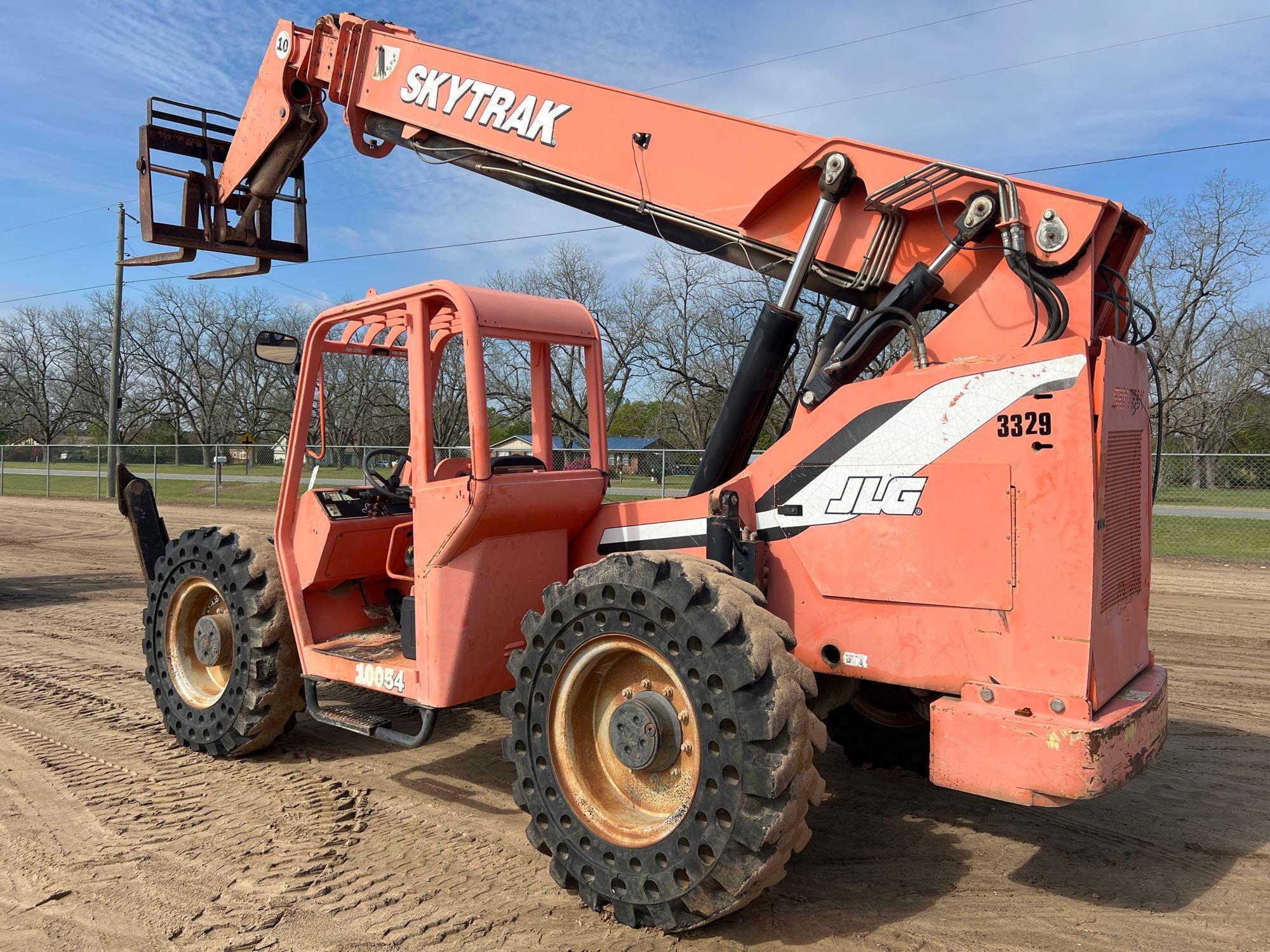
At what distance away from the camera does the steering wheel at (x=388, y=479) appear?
521 centimetres

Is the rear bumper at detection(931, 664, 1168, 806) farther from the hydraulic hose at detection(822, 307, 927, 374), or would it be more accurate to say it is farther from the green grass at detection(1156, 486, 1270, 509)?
the green grass at detection(1156, 486, 1270, 509)

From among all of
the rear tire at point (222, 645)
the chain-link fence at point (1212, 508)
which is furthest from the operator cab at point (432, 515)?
the chain-link fence at point (1212, 508)

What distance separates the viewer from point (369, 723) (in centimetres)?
454

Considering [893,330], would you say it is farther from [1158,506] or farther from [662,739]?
[1158,506]

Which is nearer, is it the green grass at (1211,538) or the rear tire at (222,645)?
the rear tire at (222,645)

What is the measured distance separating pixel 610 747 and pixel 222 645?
9.32 feet

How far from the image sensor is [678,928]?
3.23m

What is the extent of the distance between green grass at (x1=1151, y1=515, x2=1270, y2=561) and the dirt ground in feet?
28.9

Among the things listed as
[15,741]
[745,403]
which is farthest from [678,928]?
[15,741]

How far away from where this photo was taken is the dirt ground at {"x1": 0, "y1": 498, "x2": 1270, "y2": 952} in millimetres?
3410

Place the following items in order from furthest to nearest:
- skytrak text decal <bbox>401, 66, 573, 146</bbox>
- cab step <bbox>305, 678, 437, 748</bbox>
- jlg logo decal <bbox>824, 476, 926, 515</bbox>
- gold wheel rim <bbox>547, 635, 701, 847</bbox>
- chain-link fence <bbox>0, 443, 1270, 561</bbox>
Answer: chain-link fence <bbox>0, 443, 1270, 561</bbox>
skytrak text decal <bbox>401, 66, 573, 146</bbox>
cab step <bbox>305, 678, 437, 748</bbox>
gold wheel rim <bbox>547, 635, 701, 847</bbox>
jlg logo decal <bbox>824, 476, 926, 515</bbox>

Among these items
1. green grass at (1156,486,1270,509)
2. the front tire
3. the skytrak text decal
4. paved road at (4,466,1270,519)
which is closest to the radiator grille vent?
the front tire

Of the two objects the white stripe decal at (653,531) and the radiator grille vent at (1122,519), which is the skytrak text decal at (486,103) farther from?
the radiator grille vent at (1122,519)

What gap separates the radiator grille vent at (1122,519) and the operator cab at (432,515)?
90.8 inches
